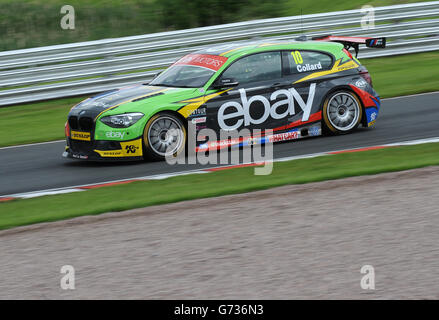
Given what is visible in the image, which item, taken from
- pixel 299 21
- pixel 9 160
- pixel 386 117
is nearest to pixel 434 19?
pixel 299 21

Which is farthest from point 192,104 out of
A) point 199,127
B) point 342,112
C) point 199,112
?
point 342,112

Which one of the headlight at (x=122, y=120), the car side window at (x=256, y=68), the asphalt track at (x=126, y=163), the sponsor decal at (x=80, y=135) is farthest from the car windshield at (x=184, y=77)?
the sponsor decal at (x=80, y=135)

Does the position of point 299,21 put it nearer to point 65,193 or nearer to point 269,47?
point 269,47

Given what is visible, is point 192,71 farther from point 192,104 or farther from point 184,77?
point 192,104

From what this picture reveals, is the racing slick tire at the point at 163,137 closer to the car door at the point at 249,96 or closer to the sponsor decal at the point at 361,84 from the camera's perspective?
A: the car door at the point at 249,96

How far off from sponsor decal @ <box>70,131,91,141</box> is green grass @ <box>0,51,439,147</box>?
240 cm

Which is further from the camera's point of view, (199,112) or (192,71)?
(192,71)

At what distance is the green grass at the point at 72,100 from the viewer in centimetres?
1288

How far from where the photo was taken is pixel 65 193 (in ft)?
28.7

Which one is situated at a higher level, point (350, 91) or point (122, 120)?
point (350, 91)

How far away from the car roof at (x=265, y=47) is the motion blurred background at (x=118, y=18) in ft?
36.6

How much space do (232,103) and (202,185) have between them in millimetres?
1952

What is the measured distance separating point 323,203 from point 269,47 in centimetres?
389

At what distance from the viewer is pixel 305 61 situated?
1088 centimetres
